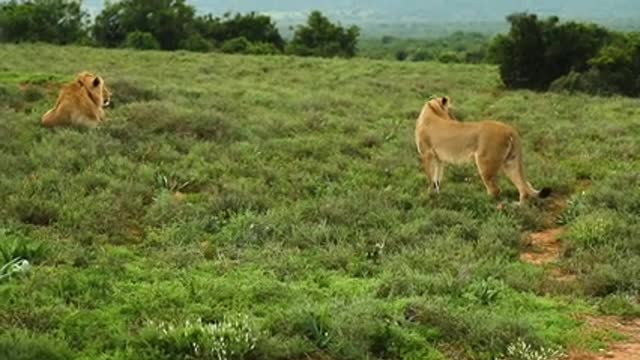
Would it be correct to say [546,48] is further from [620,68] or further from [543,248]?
[543,248]

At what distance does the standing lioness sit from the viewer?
11078 millimetres

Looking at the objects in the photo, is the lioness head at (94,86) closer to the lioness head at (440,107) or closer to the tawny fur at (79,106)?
the tawny fur at (79,106)

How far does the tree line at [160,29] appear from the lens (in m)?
40.7

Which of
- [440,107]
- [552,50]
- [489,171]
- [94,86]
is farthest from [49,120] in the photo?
[552,50]

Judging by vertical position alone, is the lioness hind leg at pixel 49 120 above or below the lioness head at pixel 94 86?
below

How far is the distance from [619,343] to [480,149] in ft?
15.5

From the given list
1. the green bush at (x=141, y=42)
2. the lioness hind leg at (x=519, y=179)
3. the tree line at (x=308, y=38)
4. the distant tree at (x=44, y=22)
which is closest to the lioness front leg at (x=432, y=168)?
the lioness hind leg at (x=519, y=179)

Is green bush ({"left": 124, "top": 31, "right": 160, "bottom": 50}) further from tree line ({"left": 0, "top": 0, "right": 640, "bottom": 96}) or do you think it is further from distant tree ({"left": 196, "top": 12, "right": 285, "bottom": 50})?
distant tree ({"left": 196, "top": 12, "right": 285, "bottom": 50})

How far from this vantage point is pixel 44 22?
41031mm

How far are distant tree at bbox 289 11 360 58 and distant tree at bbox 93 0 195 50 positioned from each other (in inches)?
221

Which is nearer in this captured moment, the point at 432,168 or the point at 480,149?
the point at 480,149

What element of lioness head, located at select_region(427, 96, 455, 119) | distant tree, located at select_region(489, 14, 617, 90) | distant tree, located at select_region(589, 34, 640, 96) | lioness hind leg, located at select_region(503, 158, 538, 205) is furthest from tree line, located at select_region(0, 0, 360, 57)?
lioness hind leg, located at select_region(503, 158, 538, 205)

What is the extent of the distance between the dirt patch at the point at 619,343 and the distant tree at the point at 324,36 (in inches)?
1534

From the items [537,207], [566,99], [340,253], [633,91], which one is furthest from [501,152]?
[633,91]
